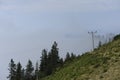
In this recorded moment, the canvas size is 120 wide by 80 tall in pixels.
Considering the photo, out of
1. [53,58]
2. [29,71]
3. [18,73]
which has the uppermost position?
[53,58]

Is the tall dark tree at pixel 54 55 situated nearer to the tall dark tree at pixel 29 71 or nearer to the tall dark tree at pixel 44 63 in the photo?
the tall dark tree at pixel 44 63

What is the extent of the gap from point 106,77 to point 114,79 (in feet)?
6.14

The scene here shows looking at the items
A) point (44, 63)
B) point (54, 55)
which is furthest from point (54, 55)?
point (44, 63)

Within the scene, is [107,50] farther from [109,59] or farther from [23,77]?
[23,77]

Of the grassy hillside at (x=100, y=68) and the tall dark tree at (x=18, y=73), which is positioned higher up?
the tall dark tree at (x=18, y=73)

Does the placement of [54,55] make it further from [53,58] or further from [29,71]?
[29,71]

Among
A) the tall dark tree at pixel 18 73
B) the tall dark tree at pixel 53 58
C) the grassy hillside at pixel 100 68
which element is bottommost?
the grassy hillside at pixel 100 68

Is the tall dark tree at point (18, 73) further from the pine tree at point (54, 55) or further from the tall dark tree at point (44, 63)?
the pine tree at point (54, 55)

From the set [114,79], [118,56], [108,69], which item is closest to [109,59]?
[118,56]

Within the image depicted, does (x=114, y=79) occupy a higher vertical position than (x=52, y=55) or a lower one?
lower

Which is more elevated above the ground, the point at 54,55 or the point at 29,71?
the point at 54,55

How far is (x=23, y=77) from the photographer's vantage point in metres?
156

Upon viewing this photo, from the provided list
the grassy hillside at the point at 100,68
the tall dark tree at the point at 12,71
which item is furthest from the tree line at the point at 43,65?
the grassy hillside at the point at 100,68

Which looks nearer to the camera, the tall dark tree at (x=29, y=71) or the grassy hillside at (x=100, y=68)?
the grassy hillside at (x=100, y=68)
